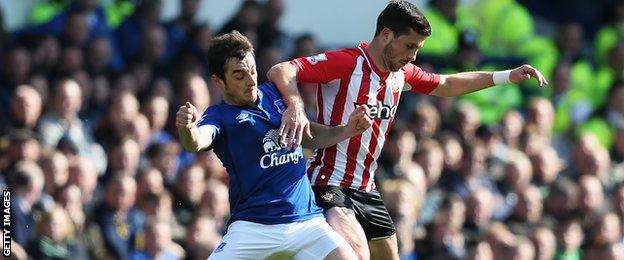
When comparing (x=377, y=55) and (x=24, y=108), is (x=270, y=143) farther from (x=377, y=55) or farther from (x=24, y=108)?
(x=24, y=108)

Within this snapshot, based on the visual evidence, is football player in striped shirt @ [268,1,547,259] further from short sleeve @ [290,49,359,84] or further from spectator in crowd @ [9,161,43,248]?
spectator in crowd @ [9,161,43,248]

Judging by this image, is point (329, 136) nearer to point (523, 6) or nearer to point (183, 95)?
point (183, 95)

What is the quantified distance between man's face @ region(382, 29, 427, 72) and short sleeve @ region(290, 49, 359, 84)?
0.24 m

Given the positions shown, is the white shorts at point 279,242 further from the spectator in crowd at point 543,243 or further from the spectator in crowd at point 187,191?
the spectator in crowd at point 543,243

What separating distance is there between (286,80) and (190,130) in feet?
3.06

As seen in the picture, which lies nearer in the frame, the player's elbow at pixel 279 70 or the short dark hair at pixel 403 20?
the player's elbow at pixel 279 70

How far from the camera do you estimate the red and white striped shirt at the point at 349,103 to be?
9.13 metres

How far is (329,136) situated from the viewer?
8.98 meters

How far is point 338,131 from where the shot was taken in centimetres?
894

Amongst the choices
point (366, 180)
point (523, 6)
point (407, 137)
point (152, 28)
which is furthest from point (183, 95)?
point (523, 6)

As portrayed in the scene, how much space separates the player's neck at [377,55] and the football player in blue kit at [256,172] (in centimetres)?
57

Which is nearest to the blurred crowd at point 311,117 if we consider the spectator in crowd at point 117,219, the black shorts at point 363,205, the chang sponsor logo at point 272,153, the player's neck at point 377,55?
the spectator in crowd at point 117,219

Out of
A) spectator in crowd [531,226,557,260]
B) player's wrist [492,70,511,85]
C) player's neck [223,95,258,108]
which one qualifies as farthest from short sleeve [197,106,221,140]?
spectator in crowd [531,226,557,260]

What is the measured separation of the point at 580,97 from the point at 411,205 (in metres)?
4.30
